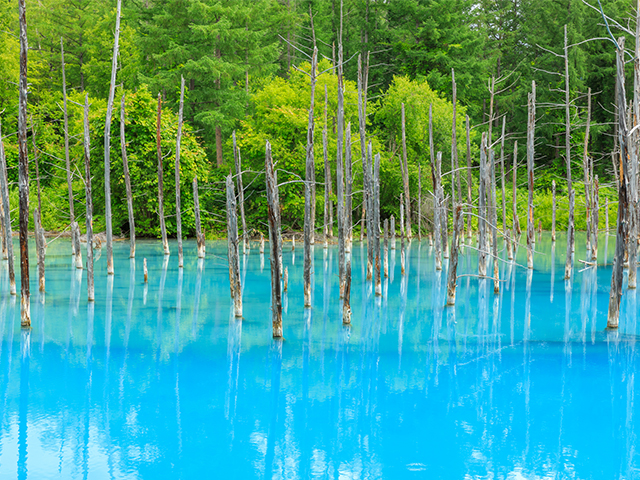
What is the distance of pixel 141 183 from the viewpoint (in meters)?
32.6

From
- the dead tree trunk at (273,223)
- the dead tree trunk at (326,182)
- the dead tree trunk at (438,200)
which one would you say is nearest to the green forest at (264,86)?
the dead tree trunk at (326,182)

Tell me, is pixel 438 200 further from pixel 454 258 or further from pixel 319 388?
pixel 319 388

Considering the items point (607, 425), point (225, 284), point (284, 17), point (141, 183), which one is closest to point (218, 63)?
point (284, 17)

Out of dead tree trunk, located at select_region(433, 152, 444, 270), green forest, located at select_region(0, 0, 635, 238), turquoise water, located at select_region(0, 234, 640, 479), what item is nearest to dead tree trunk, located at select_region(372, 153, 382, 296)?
turquoise water, located at select_region(0, 234, 640, 479)

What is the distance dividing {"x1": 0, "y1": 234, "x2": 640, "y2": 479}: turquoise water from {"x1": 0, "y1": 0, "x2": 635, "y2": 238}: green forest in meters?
17.2

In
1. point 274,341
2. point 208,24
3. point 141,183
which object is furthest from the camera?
point 208,24

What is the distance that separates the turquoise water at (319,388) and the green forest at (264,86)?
17194 mm

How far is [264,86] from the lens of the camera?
3747 centimetres

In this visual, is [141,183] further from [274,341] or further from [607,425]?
[607,425]

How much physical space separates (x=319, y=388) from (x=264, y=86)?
2950 centimetres

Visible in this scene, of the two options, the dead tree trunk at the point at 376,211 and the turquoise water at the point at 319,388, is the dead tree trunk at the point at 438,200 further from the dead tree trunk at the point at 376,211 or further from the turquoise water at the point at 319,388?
the turquoise water at the point at 319,388

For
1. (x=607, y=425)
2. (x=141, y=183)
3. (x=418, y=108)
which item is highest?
(x=418, y=108)

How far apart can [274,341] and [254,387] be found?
260 centimetres

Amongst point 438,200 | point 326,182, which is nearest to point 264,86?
point 326,182
